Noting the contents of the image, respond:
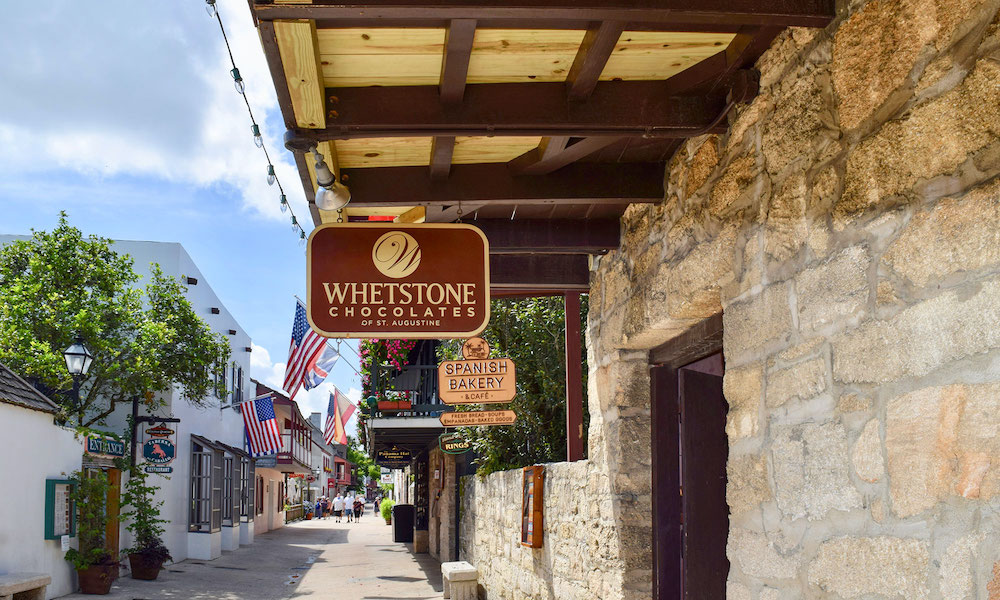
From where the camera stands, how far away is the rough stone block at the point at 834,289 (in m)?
2.58

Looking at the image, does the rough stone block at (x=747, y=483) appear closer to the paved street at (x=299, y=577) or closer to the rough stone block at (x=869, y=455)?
the rough stone block at (x=869, y=455)

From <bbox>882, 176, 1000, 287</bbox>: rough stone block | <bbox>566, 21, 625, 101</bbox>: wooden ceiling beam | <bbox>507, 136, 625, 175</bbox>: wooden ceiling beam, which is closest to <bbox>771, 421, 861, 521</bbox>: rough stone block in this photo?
<bbox>882, 176, 1000, 287</bbox>: rough stone block

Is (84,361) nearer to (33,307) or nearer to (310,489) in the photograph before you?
(33,307)

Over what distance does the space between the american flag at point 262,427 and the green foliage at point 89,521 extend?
718 cm

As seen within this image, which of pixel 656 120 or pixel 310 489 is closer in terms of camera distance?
pixel 656 120

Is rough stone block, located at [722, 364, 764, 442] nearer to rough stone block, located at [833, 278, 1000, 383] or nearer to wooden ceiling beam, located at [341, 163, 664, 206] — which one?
rough stone block, located at [833, 278, 1000, 383]

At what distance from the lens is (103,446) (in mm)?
14062

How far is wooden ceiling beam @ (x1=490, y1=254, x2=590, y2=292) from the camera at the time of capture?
6289mm

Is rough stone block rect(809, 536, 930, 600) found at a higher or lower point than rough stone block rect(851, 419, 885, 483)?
lower

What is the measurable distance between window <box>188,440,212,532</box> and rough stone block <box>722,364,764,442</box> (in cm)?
1853

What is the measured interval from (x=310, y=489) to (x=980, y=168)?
214 ft

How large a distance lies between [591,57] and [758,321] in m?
1.11

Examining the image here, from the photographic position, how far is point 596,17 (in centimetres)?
275

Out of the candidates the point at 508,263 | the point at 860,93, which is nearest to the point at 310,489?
the point at 508,263
